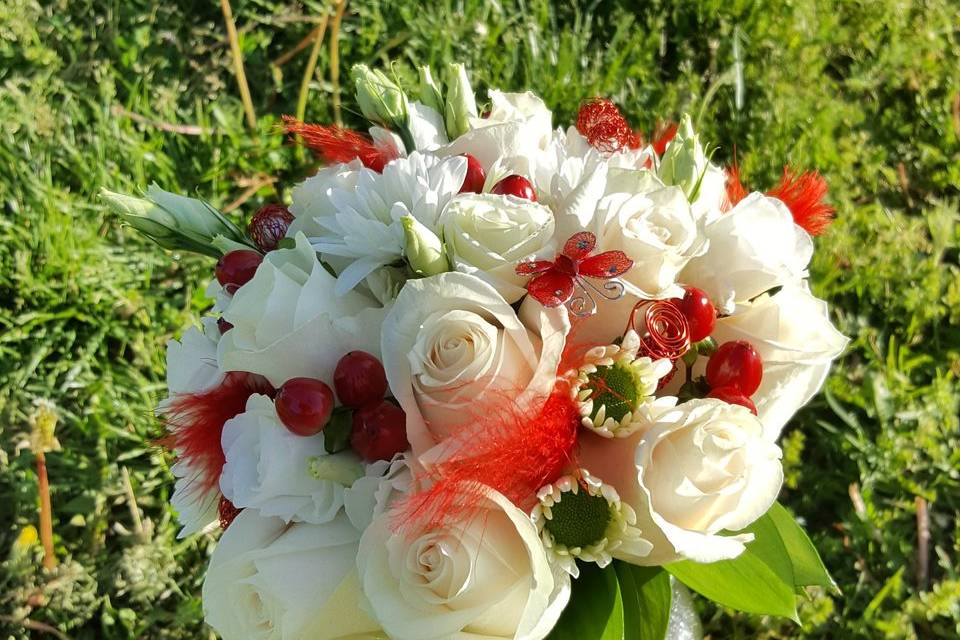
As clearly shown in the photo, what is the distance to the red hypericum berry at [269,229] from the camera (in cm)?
75

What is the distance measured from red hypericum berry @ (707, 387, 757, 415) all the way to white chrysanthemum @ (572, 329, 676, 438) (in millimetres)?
43

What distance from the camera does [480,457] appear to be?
22.2 inches

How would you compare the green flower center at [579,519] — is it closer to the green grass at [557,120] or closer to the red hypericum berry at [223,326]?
the red hypericum berry at [223,326]

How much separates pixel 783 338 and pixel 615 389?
166 mm

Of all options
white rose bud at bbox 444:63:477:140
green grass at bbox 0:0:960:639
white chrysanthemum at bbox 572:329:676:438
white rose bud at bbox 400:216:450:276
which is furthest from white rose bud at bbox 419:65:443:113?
green grass at bbox 0:0:960:639

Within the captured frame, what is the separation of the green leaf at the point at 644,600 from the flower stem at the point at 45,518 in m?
0.95

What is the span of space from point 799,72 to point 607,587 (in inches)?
59.1

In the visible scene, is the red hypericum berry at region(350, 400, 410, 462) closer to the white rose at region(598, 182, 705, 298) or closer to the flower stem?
the white rose at region(598, 182, 705, 298)

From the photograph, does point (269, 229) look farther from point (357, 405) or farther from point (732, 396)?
point (732, 396)

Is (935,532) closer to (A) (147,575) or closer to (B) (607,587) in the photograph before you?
(B) (607,587)

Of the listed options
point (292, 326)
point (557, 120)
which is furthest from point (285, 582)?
point (557, 120)

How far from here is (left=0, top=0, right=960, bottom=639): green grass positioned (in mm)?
1346

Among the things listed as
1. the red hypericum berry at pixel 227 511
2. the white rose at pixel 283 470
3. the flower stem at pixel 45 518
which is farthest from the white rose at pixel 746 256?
the flower stem at pixel 45 518

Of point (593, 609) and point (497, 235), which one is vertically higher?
point (497, 235)
